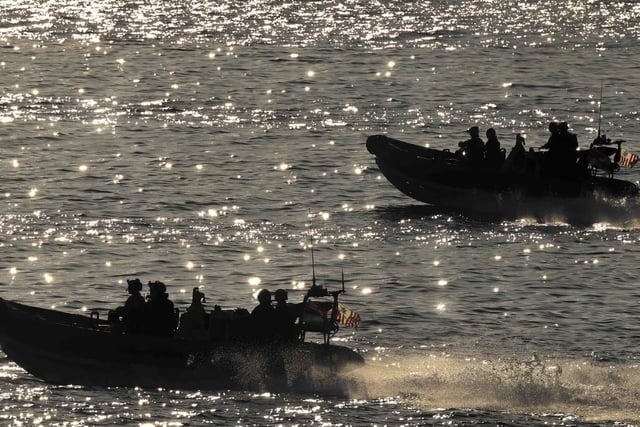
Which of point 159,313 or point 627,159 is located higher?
point 627,159

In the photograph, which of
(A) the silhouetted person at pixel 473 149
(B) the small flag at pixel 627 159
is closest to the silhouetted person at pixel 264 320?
(A) the silhouetted person at pixel 473 149

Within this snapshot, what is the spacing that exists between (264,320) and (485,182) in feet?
43.7

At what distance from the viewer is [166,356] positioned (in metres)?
28.4

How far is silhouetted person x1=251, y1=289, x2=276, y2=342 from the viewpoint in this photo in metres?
28.2

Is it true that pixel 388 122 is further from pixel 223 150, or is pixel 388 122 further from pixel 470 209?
pixel 470 209

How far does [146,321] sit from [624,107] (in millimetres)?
30758

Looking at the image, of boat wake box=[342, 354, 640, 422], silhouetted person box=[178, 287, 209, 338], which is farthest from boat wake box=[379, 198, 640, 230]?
silhouetted person box=[178, 287, 209, 338]

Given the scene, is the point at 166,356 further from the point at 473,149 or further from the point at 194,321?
the point at 473,149

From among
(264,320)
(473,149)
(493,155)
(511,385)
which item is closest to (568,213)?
(493,155)

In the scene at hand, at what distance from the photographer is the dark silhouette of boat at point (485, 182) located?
1578 inches

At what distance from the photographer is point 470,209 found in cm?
4144

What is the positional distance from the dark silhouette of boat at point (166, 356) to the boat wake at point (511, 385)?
40.0 inches

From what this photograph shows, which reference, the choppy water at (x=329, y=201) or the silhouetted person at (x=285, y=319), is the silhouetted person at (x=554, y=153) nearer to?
the choppy water at (x=329, y=201)

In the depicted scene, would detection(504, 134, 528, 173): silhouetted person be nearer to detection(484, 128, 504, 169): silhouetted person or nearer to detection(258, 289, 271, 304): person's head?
detection(484, 128, 504, 169): silhouetted person
